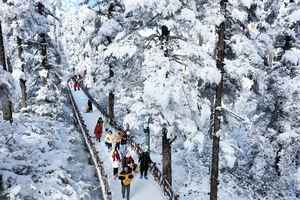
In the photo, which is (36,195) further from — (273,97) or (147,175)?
(273,97)

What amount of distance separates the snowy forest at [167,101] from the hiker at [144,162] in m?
0.12

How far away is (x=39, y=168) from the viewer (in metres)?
19.5

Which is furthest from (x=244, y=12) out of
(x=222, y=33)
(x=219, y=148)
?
(x=219, y=148)

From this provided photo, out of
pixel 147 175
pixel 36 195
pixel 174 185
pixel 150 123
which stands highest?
pixel 150 123

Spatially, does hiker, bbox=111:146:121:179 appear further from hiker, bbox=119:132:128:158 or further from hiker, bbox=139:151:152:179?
hiker, bbox=119:132:128:158

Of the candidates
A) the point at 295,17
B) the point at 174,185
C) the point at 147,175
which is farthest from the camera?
the point at 174,185

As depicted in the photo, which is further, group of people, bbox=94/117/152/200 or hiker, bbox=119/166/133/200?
group of people, bbox=94/117/152/200

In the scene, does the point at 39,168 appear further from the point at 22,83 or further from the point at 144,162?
the point at 22,83

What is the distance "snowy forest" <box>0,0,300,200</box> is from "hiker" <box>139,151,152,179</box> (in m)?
0.12

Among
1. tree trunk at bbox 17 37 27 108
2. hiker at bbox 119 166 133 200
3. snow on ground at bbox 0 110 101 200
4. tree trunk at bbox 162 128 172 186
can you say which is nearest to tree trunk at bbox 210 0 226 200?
tree trunk at bbox 162 128 172 186

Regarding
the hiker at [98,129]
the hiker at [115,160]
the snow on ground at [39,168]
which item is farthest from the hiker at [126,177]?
the hiker at [98,129]

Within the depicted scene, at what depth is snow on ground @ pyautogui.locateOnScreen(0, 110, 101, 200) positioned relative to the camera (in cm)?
1691

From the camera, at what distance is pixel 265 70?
31.8m

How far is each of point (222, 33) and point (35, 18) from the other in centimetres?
1809
